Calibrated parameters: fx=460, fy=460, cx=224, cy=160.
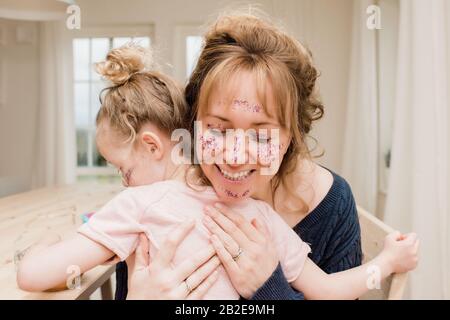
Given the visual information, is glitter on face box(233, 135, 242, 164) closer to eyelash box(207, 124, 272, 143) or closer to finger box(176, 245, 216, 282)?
eyelash box(207, 124, 272, 143)

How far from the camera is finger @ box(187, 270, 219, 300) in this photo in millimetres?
609

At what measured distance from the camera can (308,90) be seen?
0.74 meters

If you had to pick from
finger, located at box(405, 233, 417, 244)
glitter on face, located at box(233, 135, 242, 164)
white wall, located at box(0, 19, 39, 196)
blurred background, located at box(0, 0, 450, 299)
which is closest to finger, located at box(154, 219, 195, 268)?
glitter on face, located at box(233, 135, 242, 164)

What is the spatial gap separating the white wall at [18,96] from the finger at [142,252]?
7.67 ft

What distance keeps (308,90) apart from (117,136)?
1.03ft

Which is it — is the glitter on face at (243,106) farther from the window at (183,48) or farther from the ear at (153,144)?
the window at (183,48)

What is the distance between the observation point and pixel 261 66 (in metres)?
0.63

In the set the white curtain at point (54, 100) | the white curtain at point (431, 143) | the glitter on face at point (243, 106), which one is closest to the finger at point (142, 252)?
the glitter on face at point (243, 106)

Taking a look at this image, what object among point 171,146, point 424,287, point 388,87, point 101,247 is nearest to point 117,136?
point 171,146

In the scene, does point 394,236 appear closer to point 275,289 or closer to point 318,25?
point 275,289

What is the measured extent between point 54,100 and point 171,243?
8.09ft

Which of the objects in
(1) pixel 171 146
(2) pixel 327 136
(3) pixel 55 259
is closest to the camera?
(3) pixel 55 259

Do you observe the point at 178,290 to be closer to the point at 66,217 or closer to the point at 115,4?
the point at 66,217

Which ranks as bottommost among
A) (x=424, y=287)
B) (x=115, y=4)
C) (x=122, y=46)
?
(x=424, y=287)
